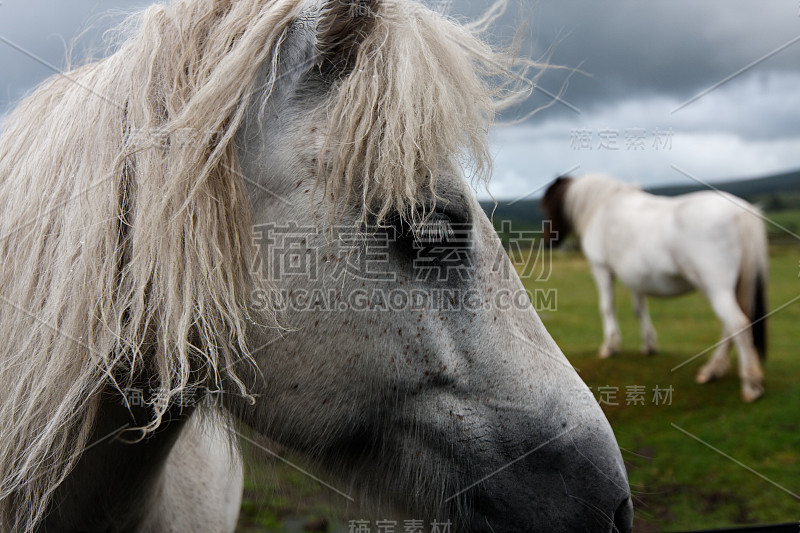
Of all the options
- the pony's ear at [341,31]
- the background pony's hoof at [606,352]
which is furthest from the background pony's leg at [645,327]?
the pony's ear at [341,31]

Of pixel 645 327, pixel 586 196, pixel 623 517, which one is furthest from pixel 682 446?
pixel 623 517

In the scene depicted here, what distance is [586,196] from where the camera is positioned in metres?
7.62

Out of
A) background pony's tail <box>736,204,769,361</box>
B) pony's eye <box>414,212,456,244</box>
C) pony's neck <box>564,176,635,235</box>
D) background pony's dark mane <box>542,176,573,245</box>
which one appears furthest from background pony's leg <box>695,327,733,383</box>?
pony's eye <box>414,212,456,244</box>

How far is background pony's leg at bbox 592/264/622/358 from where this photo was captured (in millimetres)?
6863

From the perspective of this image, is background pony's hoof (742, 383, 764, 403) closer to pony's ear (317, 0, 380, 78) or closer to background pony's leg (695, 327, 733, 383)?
background pony's leg (695, 327, 733, 383)

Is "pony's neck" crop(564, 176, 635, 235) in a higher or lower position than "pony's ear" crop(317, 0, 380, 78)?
higher

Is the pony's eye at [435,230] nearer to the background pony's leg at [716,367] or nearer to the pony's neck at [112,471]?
the pony's neck at [112,471]

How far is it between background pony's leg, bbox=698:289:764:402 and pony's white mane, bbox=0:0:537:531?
5.19m

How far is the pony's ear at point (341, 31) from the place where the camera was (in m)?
1.03

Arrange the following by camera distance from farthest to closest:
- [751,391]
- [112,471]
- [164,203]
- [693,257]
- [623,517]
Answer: [693,257] < [751,391] < [112,471] < [623,517] < [164,203]

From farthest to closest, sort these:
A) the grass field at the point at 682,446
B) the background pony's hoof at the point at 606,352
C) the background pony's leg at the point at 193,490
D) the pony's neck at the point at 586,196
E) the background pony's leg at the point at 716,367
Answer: the pony's neck at the point at 586,196
the background pony's hoof at the point at 606,352
the background pony's leg at the point at 716,367
the grass field at the point at 682,446
the background pony's leg at the point at 193,490

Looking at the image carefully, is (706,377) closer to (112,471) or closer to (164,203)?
(112,471)

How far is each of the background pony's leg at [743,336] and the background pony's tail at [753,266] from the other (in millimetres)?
104

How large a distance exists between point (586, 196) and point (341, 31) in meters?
7.18
